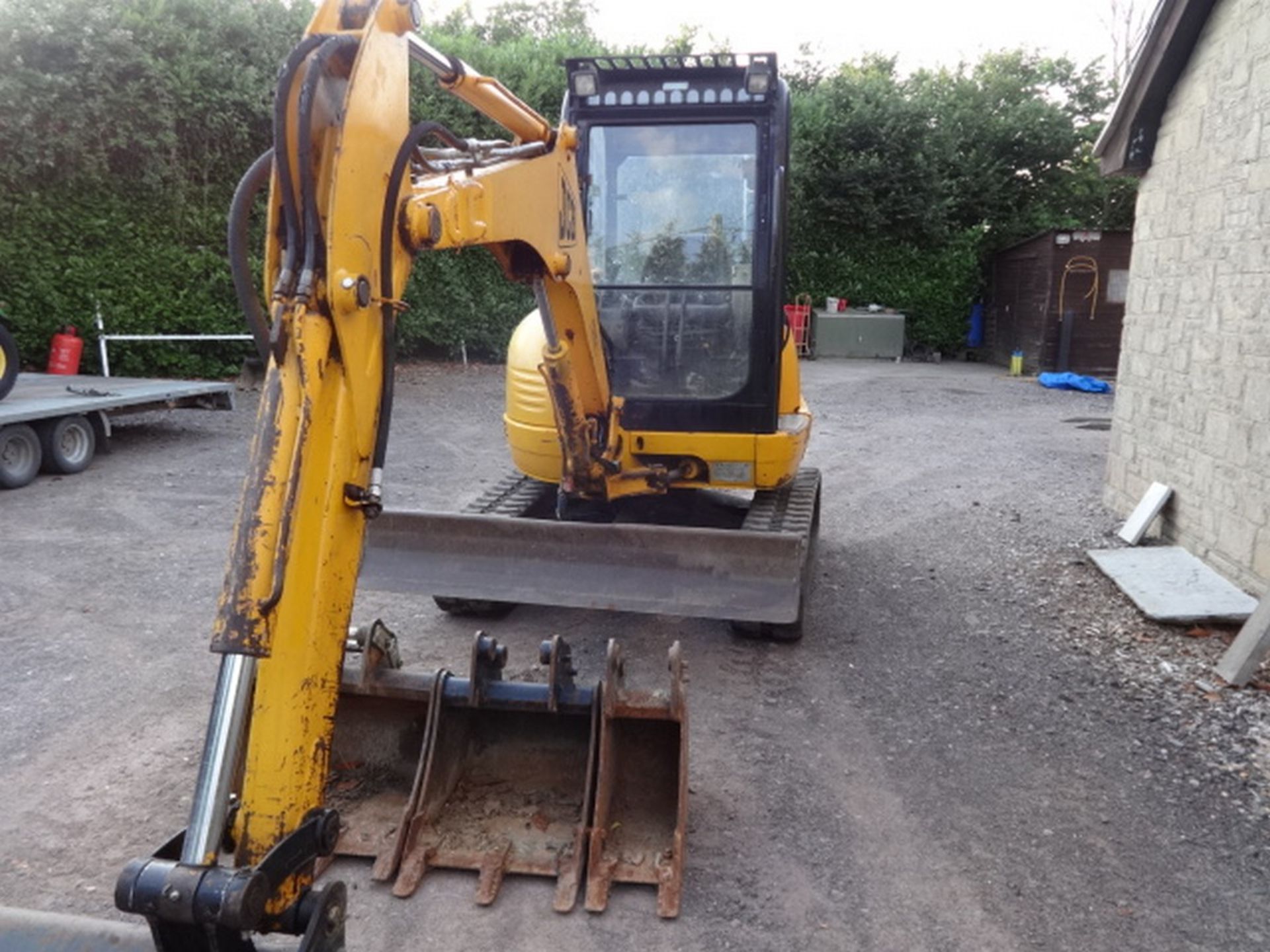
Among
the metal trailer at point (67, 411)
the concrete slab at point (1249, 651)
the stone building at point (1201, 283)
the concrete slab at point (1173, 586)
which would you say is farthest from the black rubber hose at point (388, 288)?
the metal trailer at point (67, 411)

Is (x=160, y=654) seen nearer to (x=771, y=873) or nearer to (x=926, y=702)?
(x=771, y=873)

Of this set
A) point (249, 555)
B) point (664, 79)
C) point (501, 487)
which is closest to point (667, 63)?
point (664, 79)

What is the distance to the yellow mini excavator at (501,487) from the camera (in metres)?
2.26

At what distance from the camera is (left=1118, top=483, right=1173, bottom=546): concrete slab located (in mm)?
7203

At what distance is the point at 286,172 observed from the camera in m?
2.35

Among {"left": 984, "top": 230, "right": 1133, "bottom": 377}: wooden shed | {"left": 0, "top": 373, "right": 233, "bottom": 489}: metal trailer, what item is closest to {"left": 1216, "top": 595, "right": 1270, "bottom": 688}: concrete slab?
{"left": 0, "top": 373, "right": 233, "bottom": 489}: metal trailer

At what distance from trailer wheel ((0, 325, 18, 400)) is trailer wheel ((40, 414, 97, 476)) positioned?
0.44 meters

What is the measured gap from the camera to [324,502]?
236cm

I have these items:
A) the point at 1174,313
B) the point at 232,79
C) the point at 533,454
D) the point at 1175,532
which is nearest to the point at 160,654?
the point at 533,454

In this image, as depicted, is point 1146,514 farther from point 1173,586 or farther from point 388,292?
point 388,292

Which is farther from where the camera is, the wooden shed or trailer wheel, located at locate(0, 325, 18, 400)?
the wooden shed

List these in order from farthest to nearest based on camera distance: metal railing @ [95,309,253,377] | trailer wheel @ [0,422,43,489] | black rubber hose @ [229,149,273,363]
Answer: metal railing @ [95,309,253,377] → trailer wheel @ [0,422,43,489] → black rubber hose @ [229,149,273,363]

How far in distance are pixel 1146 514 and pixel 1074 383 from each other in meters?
11.0

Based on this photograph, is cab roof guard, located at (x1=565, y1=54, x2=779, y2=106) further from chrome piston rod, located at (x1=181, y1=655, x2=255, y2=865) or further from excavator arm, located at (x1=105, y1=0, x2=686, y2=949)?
chrome piston rod, located at (x1=181, y1=655, x2=255, y2=865)
